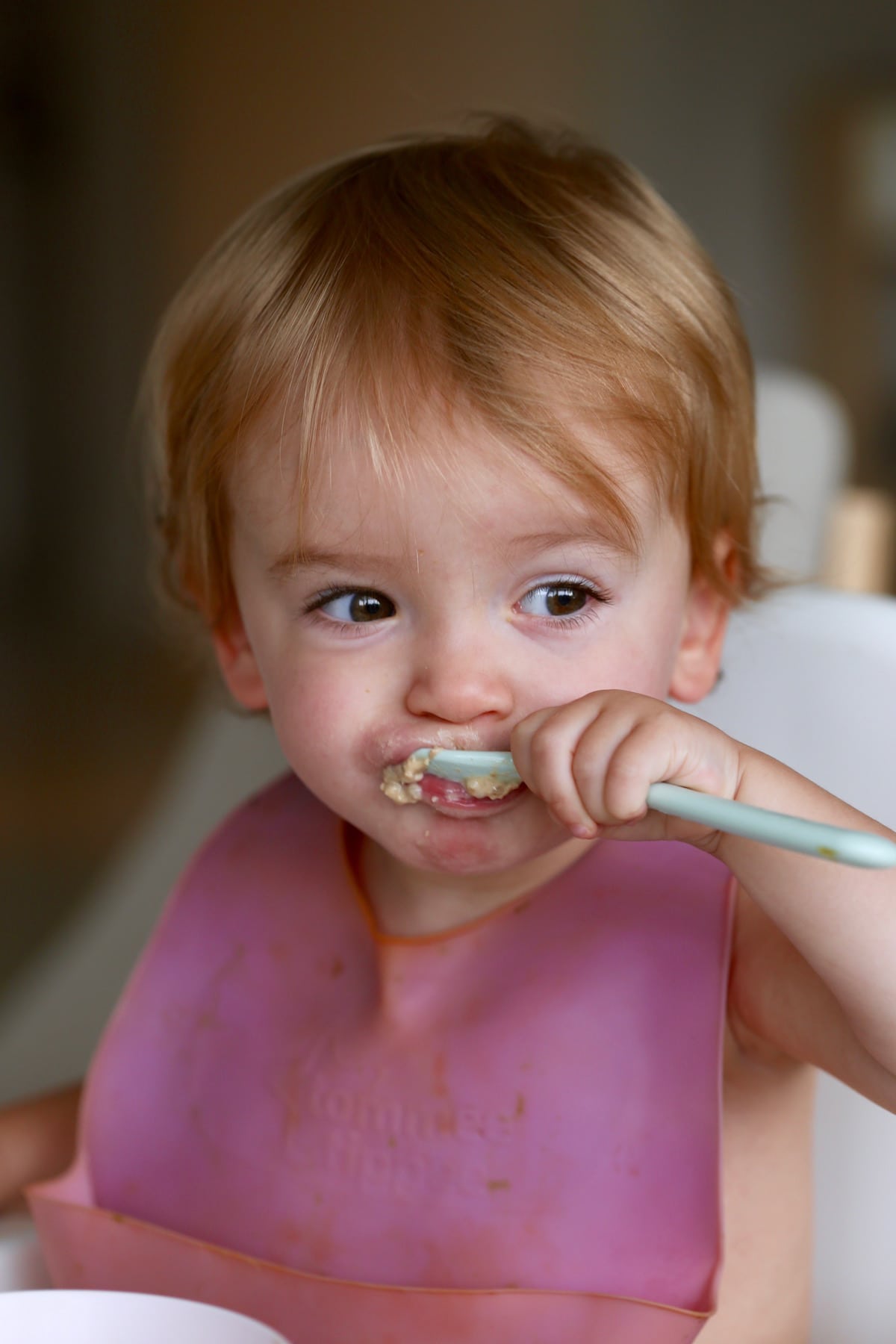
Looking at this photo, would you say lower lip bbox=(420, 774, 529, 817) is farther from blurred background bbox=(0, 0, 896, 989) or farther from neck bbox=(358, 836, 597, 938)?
blurred background bbox=(0, 0, 896, 989)

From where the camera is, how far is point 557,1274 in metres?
0.67

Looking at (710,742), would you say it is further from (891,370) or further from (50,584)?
(50,584)

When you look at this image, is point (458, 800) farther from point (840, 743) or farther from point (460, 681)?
point (840, 743)

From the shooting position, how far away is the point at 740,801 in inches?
21.4

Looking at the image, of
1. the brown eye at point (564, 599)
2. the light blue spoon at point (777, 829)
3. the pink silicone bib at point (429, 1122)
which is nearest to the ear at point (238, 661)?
the pink silicone bib at point (429, 1122)

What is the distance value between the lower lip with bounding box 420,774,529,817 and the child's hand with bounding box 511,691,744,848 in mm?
70

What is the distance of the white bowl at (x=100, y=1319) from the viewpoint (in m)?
0.53

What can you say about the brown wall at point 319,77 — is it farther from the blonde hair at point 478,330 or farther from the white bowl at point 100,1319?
the white bowl at point 100,1319

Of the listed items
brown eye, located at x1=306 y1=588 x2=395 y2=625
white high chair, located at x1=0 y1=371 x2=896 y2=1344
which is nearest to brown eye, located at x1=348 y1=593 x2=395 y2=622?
brown eye, located at x1=306 y1=588 x2=395 y2=625

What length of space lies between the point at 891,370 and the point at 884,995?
302 centimetres

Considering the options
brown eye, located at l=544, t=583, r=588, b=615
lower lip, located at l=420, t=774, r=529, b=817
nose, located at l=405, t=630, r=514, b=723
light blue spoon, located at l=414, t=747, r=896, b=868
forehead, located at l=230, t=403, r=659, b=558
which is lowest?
lower lip, located at l=420, t=774, r=529, b=817

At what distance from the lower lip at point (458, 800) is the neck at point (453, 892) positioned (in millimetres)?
104

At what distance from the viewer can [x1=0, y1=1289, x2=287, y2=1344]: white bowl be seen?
1.73ft

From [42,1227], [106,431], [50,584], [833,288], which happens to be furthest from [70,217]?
[42,1227]
